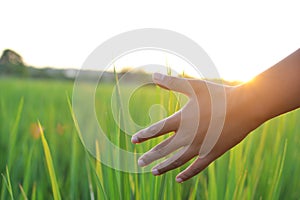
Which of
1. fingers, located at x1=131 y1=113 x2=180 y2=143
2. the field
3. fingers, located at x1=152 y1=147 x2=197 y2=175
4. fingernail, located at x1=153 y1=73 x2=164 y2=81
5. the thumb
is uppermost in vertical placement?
fingernail, located at x1=153 y1=73 x2=164 y2=81

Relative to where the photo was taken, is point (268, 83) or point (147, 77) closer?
point (268, 83)

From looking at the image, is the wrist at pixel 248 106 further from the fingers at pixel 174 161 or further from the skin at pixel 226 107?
the fingers at pixel 174 161

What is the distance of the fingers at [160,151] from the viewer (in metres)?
0.77

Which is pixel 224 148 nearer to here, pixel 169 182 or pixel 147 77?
pixel 169 182

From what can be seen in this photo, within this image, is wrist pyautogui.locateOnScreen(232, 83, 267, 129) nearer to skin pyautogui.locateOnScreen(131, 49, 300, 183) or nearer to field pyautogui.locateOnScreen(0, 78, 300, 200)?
skin pyautogui.locateOnScreen(131, 49, 300, 183)

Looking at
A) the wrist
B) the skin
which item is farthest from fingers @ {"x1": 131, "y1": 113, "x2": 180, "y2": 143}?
the wrist

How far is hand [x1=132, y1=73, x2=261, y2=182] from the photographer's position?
77cm

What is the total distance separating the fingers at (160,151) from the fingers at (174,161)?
17 millimetres

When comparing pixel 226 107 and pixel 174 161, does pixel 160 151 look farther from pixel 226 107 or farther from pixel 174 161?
pixel 226 107

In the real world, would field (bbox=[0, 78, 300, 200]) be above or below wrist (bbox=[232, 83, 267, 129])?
below

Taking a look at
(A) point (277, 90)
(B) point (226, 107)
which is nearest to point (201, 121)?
(B) point (226, 107)

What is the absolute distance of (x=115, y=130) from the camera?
0.78 meters

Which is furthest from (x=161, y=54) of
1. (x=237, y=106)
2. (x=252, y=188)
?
(x=252, y=188)

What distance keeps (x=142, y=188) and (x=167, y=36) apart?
346 mm
